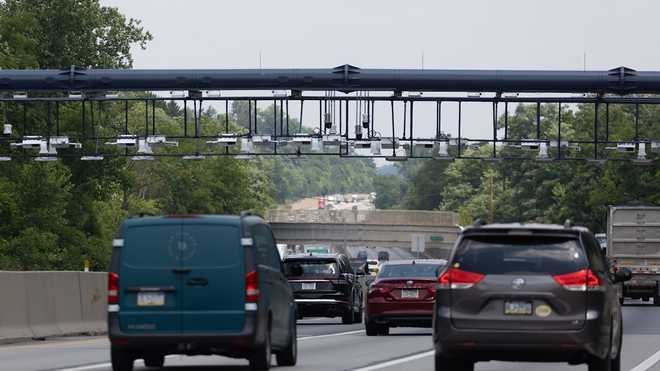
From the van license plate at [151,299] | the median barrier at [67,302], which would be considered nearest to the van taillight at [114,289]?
the van license plate at [151,299]

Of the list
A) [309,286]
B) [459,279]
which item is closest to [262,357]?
[459,279]

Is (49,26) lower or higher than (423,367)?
higher

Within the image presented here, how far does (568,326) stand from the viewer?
17.6 m

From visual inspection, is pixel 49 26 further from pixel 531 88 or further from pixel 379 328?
pixel 379 328

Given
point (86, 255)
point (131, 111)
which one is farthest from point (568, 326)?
point (131, 111)

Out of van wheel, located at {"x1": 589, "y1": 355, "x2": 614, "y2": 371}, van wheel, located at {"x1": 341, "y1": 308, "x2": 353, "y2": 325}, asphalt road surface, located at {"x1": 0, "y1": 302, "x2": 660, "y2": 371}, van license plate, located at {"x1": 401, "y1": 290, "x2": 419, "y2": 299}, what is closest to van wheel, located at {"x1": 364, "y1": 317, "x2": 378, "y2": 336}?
asphalt road surface, located at {"x1": 0, "y1": 302, "x2": 660, "y2": 371}

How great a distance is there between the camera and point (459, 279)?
17797mm

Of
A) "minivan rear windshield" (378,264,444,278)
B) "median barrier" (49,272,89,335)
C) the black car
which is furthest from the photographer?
the black car

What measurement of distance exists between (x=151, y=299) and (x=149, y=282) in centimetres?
20

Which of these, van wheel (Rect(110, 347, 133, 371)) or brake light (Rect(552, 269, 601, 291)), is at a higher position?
brake light (Rect(552, 269, 601, 291))

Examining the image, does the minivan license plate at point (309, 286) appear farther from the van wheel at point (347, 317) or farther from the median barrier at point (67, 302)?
the median barrier at point (67, 302)

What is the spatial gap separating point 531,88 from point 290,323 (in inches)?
1261

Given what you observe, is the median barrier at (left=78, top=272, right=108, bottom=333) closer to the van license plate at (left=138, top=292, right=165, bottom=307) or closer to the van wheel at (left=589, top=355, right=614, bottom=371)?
the van license plate at (left=138, top=292, right=165, bottom=307)

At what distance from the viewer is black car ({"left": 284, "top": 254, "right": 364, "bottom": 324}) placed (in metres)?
39.7
